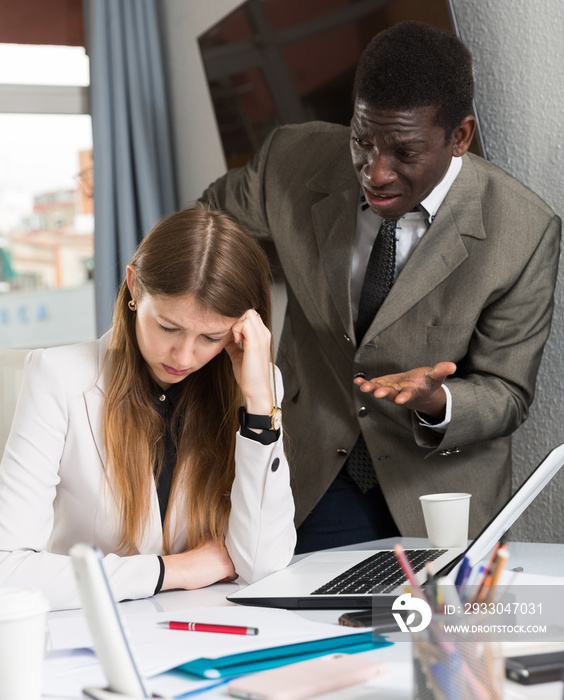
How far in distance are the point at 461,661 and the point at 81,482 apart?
88 centimetres

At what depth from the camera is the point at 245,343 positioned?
142cm

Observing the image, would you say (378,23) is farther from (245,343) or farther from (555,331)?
(245,343)

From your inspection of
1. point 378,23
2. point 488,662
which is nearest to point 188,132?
point 378,23

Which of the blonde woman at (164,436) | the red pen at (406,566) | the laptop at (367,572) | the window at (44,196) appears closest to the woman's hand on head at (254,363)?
the blonde woman at (164,436)

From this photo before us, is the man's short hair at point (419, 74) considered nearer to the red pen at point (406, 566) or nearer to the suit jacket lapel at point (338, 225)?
the suit jacket lapel at point (338, 225)

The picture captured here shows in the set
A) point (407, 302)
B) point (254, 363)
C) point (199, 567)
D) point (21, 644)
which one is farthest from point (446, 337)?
point (21, 644)

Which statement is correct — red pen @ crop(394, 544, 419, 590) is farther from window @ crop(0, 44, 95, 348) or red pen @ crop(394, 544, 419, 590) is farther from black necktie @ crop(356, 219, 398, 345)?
window @ crop(0, 44, 95, 348)

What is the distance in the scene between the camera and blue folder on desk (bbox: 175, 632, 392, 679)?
2.74 feet

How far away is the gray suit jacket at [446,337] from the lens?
166 centimetres

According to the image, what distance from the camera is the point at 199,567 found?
4.20 ft

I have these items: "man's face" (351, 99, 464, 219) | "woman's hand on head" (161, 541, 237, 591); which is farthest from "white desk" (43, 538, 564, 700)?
"man's face" (351, 99, 464, 219)

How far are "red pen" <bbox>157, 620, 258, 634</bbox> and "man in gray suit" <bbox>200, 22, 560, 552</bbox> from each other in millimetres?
573

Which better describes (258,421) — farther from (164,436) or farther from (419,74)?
(419,74)

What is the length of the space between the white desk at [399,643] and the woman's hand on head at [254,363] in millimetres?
297
